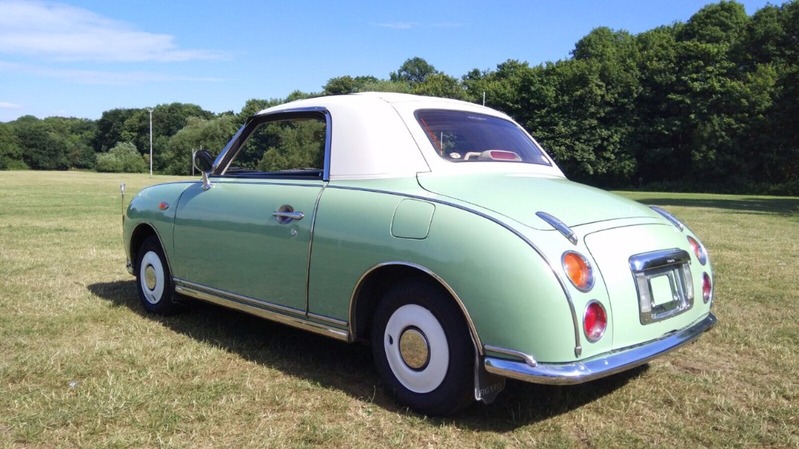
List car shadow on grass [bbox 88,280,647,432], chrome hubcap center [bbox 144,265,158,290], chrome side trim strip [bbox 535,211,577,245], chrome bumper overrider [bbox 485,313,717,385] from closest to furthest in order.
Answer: chrome bumper overrider [bbox 485,313,717,385] < chrome side trim strip [bbox 535,211,577,245] < car shadow on grass [bbox 88,280,647,432] < chrome hubcap center [bbox 144,265,158,290]

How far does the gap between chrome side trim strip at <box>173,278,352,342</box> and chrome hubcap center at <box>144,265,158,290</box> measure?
43 centimetres

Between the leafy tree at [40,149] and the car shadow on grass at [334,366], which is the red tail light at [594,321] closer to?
the car shadow on grass at [334,366]

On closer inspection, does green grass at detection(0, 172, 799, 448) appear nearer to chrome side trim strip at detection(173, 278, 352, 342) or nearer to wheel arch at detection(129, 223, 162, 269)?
chrome side trim strip at detection(173, 278, 352, 342)

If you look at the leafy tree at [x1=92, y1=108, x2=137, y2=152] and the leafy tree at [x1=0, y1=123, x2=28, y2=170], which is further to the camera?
the leafy tree at [x1=92, y1=108, x2=137, y2=152]

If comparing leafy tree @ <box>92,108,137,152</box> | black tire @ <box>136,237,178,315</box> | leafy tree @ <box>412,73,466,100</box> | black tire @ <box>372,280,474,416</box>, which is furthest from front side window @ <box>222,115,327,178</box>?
leafy tree @ <box>92,108,137,152</box>

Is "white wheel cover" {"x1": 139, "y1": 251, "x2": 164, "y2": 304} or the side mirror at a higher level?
the side mirror

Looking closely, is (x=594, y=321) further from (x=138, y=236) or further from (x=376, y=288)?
(x=138, y=236)

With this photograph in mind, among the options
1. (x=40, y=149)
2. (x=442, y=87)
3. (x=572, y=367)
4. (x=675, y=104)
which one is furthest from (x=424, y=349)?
(x=40, y=149)

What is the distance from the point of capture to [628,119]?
152 feet

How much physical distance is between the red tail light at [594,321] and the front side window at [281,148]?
6.57ft

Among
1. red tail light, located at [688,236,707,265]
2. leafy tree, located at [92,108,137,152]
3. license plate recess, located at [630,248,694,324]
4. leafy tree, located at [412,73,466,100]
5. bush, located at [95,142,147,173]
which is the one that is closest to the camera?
license plate recess, located at [630,248,694,324]

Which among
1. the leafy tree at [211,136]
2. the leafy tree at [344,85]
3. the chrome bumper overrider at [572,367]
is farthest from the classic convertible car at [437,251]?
the leafy tree at [344,85]

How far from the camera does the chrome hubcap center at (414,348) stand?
3.05 meters

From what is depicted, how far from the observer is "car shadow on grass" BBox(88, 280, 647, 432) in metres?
3.24
